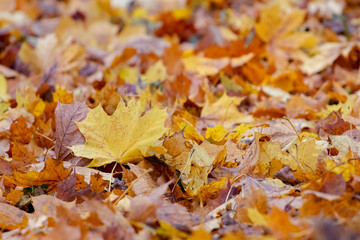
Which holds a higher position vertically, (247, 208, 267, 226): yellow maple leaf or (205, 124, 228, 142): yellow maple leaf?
(247, 208, 267, 226): yellow maple leaf

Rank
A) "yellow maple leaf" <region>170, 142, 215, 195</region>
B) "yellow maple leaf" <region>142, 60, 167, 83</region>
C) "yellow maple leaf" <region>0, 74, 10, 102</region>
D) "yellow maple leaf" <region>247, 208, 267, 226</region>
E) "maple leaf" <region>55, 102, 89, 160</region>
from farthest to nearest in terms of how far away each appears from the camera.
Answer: "yellow maple leaf" <region>142, 60, 167, 83</region> < "yellow maple leaf" <region>0, 74, 10, 102</region> < "maple leaf" <region>55, 102, 89, 160</region> < "yellow maple leaf" <region>170, 142, 215, 195</region> < "yellow maple leaf" <region>247, 208, 267, 226</region>

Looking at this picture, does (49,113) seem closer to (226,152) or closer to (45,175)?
(45,175)

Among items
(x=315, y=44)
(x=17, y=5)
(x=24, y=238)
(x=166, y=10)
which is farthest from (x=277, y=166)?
(x=17, y=5)

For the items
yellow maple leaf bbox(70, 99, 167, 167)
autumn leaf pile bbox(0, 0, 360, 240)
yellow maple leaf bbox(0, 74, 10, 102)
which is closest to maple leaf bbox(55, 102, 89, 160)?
autumn leaf pile bbox(0, 0, 360, 240)

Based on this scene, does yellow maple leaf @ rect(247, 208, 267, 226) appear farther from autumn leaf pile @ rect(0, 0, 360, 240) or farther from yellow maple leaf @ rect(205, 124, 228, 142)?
Result: yellow maple leaf @ rect(205, 124, 228, 142)

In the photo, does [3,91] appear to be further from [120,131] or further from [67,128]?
[120,131]

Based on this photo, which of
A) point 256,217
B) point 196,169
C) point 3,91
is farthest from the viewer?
point 3,91

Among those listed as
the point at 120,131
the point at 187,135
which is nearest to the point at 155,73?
the point at 187,135

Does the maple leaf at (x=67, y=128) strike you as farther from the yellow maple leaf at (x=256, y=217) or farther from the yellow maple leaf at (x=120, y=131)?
the yellow maple leaf at (x=256, y=217)
